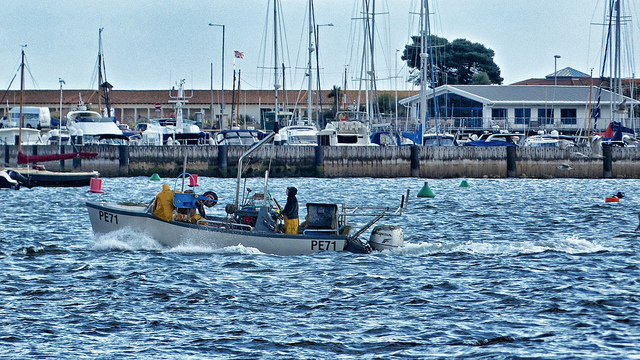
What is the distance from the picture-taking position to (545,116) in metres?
80.7

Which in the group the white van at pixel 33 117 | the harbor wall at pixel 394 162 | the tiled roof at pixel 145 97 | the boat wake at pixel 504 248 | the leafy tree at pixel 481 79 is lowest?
the boat wake at pixel 504 248

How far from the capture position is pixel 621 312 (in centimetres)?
1574

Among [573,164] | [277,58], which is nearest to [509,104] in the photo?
[277,58]

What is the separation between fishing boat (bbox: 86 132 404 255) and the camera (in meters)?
21.0

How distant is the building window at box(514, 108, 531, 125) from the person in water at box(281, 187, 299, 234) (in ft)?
204

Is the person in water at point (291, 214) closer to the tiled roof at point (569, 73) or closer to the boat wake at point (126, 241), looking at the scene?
the boat wake at point (126, 241)

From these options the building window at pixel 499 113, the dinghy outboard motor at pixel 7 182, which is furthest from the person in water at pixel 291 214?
the building window at pixel 499 113

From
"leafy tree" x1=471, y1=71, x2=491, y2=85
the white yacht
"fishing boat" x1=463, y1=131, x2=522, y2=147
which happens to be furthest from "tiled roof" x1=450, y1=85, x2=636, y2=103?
the white yacht

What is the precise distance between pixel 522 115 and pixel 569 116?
4.38 meters

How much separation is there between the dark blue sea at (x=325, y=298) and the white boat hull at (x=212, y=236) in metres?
0.22

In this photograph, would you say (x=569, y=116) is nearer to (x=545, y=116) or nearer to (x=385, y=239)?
(x=545, y=116)

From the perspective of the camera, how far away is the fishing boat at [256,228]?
69.0ft

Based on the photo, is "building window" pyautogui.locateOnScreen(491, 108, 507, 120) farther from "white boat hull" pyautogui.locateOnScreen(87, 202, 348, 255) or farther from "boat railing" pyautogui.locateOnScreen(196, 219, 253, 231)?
"boat railing" pyautogui.locateOnScreen(196, 219, 253, 231)

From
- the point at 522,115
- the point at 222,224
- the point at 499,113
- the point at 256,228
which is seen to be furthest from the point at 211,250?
the point at 522,115
